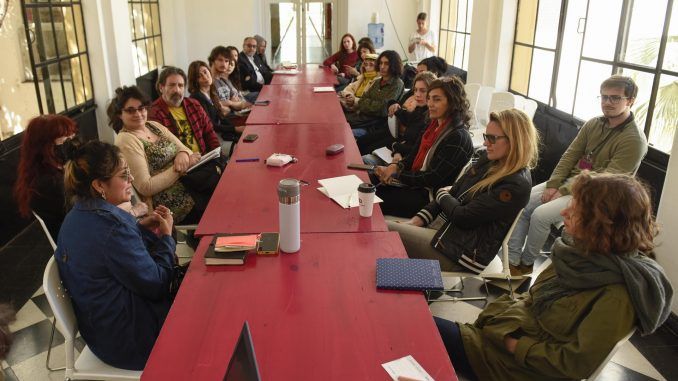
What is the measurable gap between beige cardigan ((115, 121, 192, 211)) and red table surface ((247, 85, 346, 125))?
1.31 m

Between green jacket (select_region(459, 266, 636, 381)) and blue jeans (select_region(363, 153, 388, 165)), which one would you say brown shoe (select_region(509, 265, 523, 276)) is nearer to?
blue jeans (select_region(363, 153, 388, 165))

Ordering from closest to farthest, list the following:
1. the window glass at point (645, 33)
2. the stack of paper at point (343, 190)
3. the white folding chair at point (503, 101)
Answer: the stack of paper at point (343, 190), the window glass at point (645, 33), the white folding chair at point (503, 101)

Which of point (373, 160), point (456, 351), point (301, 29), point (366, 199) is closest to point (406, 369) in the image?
point (456, 351)

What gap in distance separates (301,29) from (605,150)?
757 cm

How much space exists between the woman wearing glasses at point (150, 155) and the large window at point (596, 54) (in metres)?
3.01

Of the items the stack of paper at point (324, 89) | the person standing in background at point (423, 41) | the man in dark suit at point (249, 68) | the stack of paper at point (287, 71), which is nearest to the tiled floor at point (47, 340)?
the stack of paper at point (324, 89)

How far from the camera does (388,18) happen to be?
9.60 metres

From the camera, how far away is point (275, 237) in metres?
2.02

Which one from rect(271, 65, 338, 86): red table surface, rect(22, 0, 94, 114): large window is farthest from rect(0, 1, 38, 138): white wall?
rect(271, 65, 338, 86): red table surface

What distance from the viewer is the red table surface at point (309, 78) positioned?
642cm

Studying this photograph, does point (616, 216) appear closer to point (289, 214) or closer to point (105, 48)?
point (289, 214)

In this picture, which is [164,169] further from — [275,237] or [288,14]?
[288,14]

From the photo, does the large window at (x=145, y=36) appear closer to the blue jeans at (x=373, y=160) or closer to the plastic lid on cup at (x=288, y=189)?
the blue jeans at (x=373, y=160)

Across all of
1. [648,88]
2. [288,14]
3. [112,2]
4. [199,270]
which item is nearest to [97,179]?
[199,270]
